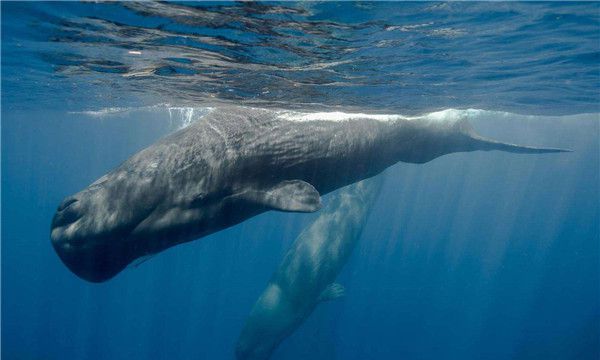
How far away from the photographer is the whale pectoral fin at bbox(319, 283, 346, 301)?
14477 mm

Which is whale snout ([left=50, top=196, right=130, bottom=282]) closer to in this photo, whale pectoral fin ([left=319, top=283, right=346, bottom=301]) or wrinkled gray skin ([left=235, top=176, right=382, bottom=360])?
wrinkled gray skin ([left=235, top=176, right=382, bottom=360])

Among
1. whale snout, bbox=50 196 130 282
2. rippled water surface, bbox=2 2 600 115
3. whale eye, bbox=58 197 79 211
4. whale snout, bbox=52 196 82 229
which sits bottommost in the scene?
whale snout, bbox=50 196 130 282

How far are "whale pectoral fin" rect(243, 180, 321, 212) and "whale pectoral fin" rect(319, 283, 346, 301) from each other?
386 inches

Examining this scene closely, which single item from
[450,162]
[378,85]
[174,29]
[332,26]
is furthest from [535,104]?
[450,162]

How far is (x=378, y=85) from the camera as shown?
11.9 metres

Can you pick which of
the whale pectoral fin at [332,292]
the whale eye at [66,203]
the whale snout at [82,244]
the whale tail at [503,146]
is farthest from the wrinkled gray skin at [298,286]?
the whale eye at [66,203]

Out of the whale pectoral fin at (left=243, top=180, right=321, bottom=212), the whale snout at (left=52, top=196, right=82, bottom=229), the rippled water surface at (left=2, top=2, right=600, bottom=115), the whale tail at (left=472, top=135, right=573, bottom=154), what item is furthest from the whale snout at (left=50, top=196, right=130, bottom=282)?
the whale tail at (left=472, top=135, right=573, bottom=154)

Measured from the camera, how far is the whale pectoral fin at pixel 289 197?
5.12m

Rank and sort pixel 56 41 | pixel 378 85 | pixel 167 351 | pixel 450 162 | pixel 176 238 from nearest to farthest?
pixel 176 238 → pixel 56 41 → pixel 378 85 → pixel 167 351 → pixel 450 162

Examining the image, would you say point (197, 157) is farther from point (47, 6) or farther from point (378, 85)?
point (378, 85)

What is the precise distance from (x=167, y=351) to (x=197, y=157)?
61.5 m

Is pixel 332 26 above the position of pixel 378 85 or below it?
above

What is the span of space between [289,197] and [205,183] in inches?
42.6

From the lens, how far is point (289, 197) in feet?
17.4
